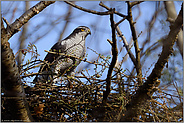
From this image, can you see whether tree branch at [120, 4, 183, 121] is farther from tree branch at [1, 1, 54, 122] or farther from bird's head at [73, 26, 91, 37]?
bird's head at [73, 26, 91, 37]

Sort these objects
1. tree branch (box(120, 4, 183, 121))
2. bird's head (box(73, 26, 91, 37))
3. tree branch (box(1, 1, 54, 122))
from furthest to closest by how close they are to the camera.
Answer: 1. bird's head (box(73, 26, 91, 37))
2. tree branch (box(1, 1, 54, 122))
3. tree branch (box(120, 4, 183, 121))

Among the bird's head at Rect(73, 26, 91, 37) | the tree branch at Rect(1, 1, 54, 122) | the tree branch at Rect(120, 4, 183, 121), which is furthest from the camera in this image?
the bird's head at Rect(73, 26, 91, 37)

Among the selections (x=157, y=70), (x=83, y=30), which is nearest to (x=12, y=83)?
(x=157, y=70)

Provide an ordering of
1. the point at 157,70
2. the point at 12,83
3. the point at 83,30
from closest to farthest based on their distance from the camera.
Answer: the point at 157,70, the point at 12,83, the point at 83,30

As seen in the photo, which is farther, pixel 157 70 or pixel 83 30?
pixel 83 30

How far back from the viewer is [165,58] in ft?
6.61

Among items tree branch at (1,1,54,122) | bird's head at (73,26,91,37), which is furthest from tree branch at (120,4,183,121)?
bird's head at (73,26,91,37)

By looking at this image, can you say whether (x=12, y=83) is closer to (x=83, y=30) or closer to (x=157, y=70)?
(x=157, y=70)

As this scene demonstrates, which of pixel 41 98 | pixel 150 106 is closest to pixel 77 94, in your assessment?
pixel 41 98

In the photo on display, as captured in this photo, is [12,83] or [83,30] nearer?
[12,83]

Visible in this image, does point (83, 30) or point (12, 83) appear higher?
point (83, 30)

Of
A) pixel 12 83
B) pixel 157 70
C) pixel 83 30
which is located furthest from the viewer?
pixel 83 30

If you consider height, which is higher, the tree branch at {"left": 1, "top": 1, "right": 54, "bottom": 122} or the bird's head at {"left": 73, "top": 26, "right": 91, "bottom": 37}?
the bird's head at {"left": 73, "top": 26, "right": 91, "bottom": 37}

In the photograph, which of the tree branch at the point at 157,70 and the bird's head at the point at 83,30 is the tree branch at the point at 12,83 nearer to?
the tree branch at the point at 157,70
